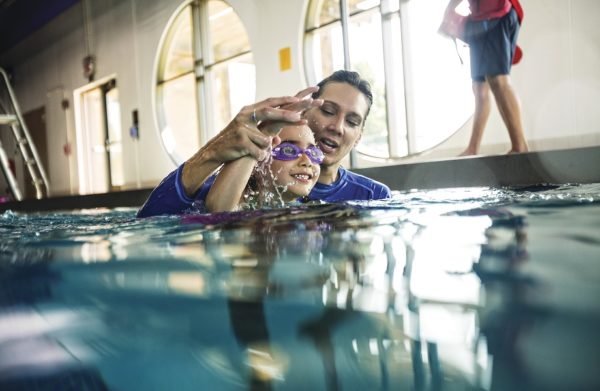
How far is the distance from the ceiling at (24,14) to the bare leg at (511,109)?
31.0 ft

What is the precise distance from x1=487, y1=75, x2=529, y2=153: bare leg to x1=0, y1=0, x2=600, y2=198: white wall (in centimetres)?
111

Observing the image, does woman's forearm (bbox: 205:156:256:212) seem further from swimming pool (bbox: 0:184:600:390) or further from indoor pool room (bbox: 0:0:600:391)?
swimming pool (bbox: 0:184:600:390)

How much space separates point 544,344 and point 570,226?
0.69 metres

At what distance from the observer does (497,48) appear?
4.51 metres

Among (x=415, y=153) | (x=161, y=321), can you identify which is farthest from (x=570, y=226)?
(x=415, y=153)

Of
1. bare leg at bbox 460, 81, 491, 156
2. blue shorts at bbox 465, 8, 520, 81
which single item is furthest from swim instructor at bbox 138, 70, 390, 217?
bare leg at bbox 460, 81, 491, 156

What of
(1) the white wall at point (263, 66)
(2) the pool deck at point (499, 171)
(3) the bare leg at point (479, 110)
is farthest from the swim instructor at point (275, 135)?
(1) the white wall at point (263, 66)

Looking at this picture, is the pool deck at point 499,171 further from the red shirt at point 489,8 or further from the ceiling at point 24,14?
the ceiling at point 24,14

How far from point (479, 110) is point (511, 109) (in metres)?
0.61

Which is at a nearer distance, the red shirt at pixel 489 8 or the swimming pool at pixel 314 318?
A: the swimming pool at pixel 314 318

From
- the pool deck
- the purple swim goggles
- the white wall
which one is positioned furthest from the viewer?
the white wall

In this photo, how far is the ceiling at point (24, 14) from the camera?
33.0ft

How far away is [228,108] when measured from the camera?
1459 cm

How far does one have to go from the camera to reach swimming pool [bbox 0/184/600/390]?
41 centimetres
